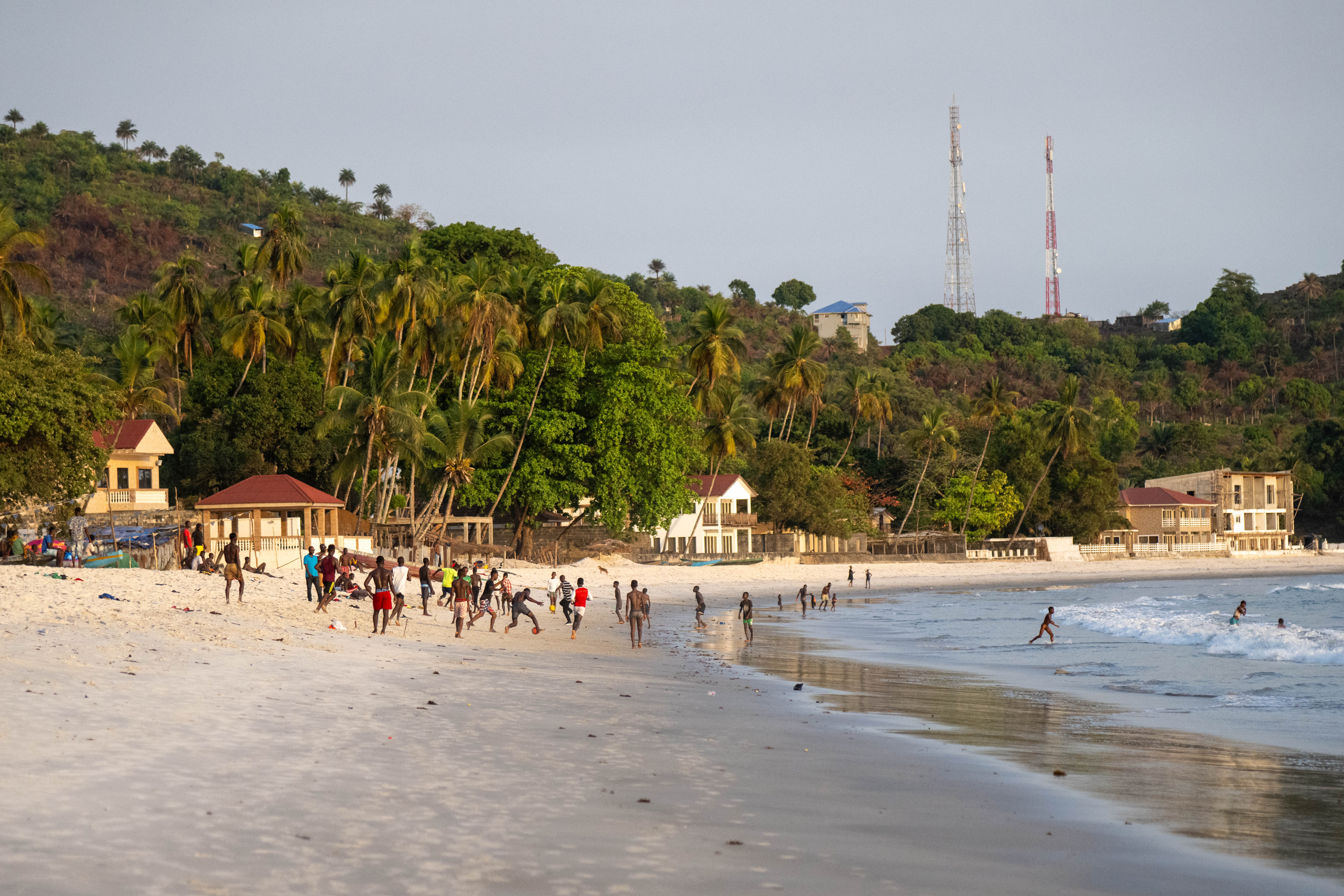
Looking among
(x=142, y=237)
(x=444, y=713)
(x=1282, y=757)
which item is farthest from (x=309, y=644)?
(x=142, y=237)

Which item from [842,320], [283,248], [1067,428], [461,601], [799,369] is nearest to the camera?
[461,601]

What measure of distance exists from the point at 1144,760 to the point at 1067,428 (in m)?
71.2

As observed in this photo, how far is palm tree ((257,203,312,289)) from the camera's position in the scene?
179 ft

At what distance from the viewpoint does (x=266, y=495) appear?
36406 mm

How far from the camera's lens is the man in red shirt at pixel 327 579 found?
23031 millimetres

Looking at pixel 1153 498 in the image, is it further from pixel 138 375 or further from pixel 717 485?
pixel 138 375

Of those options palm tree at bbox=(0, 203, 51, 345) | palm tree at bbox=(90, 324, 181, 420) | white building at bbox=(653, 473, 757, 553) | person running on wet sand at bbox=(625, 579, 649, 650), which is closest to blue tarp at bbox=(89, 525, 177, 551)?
palm tree at bbox=(0, 203, 51, 345)

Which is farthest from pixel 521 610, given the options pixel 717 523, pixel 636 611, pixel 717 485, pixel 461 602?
pixel 717 485

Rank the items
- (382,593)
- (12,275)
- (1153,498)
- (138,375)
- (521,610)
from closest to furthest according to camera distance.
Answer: (382,593) < (521,610) < (12,275) < (138,375) < (1153,498)

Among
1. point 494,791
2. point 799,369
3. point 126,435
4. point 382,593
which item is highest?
point 799,369

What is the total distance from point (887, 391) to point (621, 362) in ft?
126

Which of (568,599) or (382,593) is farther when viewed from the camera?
(568,599)

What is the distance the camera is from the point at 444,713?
37.6ft

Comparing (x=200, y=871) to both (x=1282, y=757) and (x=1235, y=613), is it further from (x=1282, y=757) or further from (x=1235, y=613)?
(x=1235, y=613)
